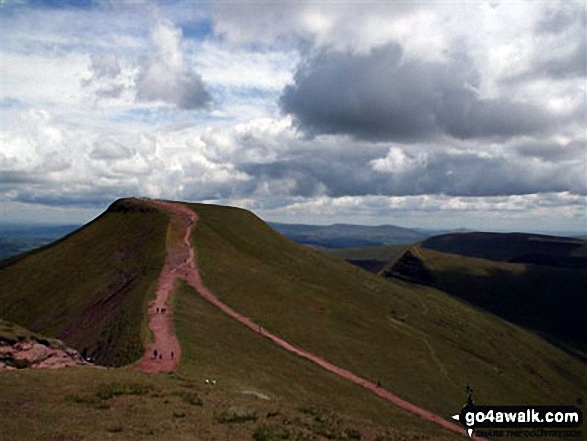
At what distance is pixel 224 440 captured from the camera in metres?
25.0

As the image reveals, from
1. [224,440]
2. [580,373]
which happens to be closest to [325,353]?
[224,440]

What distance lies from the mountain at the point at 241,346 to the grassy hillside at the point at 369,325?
51 centimetres

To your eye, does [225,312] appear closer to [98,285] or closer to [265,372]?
[265,372]

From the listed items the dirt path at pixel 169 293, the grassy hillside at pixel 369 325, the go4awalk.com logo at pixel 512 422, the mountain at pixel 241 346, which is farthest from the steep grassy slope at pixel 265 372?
the go4awalk.com logo at pixel 512 422

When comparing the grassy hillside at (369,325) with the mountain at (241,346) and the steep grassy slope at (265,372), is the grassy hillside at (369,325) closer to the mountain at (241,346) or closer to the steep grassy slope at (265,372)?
the mountain at (241,346)

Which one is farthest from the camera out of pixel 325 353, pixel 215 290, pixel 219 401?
pixel 215 290

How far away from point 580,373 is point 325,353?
142 m

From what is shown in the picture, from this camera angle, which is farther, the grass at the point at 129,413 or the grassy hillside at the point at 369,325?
the grassy hillside at the point at 369,325

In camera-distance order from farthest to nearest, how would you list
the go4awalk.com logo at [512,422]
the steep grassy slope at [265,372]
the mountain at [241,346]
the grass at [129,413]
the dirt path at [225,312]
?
1. the go4awalk.com logo at [512,422]
2. the dirt path at [225,312]
3. the steep grassy slope at [265,372]
4. the mountain at [241,346]
5. the grass at [129,413]

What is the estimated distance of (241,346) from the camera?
2511 inches

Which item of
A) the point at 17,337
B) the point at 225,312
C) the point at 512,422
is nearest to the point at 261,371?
the point at 17,337

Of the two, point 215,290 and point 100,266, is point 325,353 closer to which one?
point 215,290

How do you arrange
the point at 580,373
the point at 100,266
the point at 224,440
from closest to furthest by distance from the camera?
1. the point at 224,440
2. the point at 100,266
3. the point at 580,373

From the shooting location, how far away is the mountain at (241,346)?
29.7m
